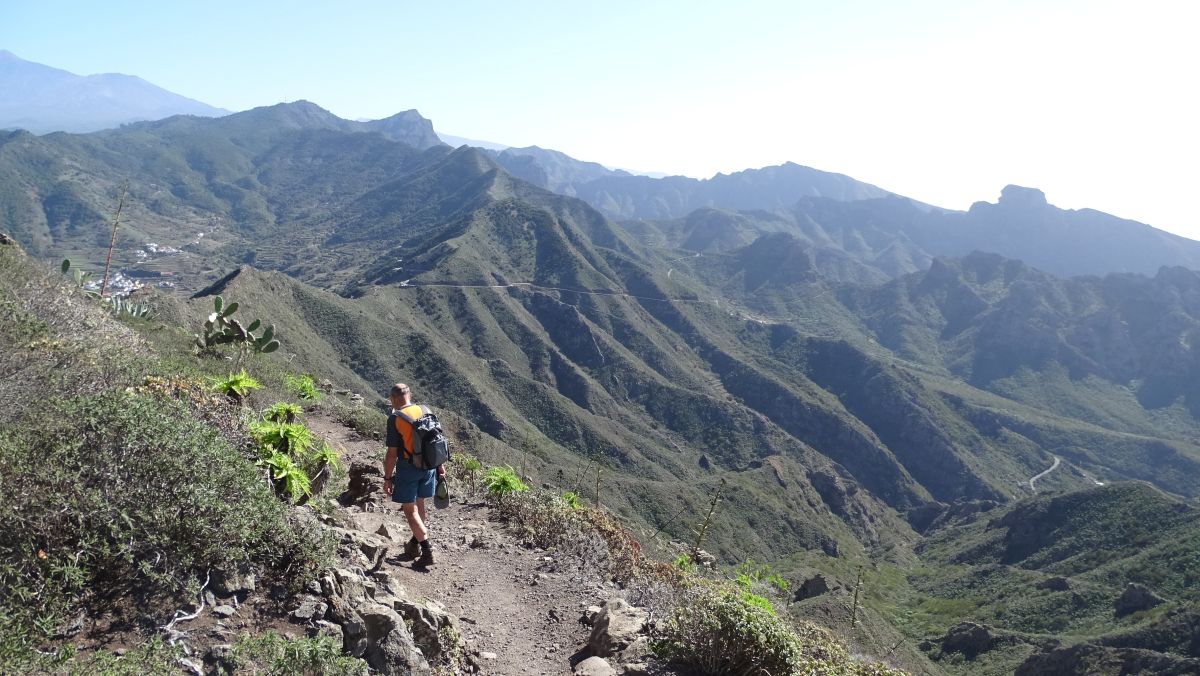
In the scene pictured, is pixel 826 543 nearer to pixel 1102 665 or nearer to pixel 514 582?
pixel 1102 665

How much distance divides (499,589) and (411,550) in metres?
1.25

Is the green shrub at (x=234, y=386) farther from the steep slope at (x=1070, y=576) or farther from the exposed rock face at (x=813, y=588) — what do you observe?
the steep slope at (x=1070, y=576)

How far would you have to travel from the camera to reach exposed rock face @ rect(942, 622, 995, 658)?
47.3 metres

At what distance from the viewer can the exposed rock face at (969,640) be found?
155ft

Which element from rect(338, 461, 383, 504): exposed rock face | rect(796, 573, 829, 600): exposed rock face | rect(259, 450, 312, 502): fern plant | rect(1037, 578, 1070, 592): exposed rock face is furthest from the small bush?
rect(1037, 578, 1070, 592): exposed rock face

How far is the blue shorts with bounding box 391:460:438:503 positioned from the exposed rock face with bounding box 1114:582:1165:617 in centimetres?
6641

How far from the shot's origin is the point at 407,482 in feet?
23.5

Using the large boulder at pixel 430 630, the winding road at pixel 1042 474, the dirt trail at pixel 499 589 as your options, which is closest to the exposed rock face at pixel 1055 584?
the winding road at pixel 1042 474

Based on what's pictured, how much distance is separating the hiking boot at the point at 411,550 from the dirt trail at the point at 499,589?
0.31 ft

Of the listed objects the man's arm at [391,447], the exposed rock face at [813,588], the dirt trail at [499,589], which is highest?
the man's arm at [391,447]

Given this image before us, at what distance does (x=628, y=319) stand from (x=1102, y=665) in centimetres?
10291

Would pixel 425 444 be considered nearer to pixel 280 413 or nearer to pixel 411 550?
pixel 411 550

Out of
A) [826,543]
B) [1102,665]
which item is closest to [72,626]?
[1102,665]

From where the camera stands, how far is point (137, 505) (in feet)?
14.0
